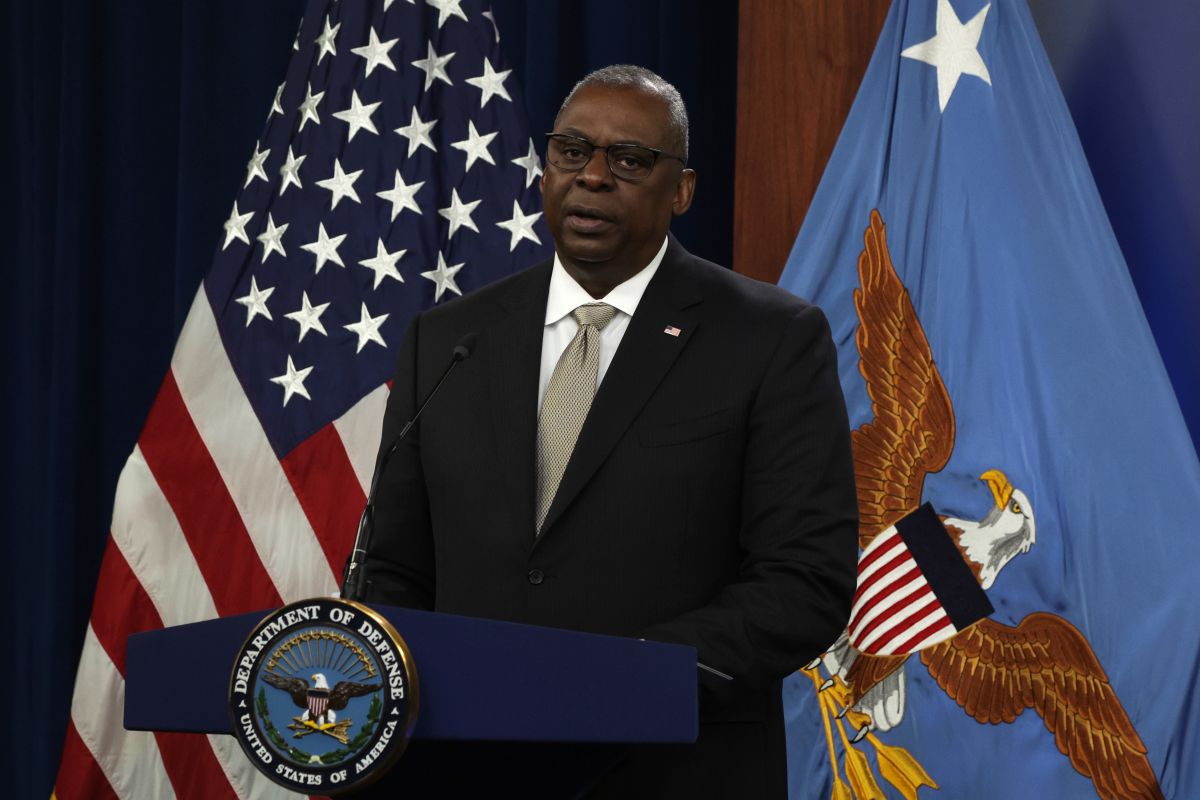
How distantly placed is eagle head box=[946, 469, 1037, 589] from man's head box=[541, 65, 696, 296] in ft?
3.77

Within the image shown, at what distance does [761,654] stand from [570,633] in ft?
1.08

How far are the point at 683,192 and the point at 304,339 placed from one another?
4.99 feet

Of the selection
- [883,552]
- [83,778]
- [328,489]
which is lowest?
[83,778]

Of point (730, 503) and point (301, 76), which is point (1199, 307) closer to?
point (730, 503)

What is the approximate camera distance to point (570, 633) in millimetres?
1166

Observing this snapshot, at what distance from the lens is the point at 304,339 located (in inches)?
123

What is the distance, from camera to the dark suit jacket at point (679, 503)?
152 cm

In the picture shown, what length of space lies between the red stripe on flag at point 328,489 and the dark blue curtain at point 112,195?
86 cm

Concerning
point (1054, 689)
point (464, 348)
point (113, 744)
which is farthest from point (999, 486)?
point (113, 744)

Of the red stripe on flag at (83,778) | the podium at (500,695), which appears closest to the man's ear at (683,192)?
the podium at (500,695)

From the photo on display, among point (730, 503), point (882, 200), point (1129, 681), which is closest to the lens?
point (730, 503)

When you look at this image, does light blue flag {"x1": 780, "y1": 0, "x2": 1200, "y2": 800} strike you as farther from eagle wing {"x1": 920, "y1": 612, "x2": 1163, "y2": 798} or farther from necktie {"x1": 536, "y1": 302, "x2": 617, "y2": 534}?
necktie {"x1": 536, "y1": 302, "x2": 617, "y2": 534}

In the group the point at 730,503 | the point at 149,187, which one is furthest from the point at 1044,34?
the point at 149,187

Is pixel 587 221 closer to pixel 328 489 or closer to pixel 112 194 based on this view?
pixel 328 489
